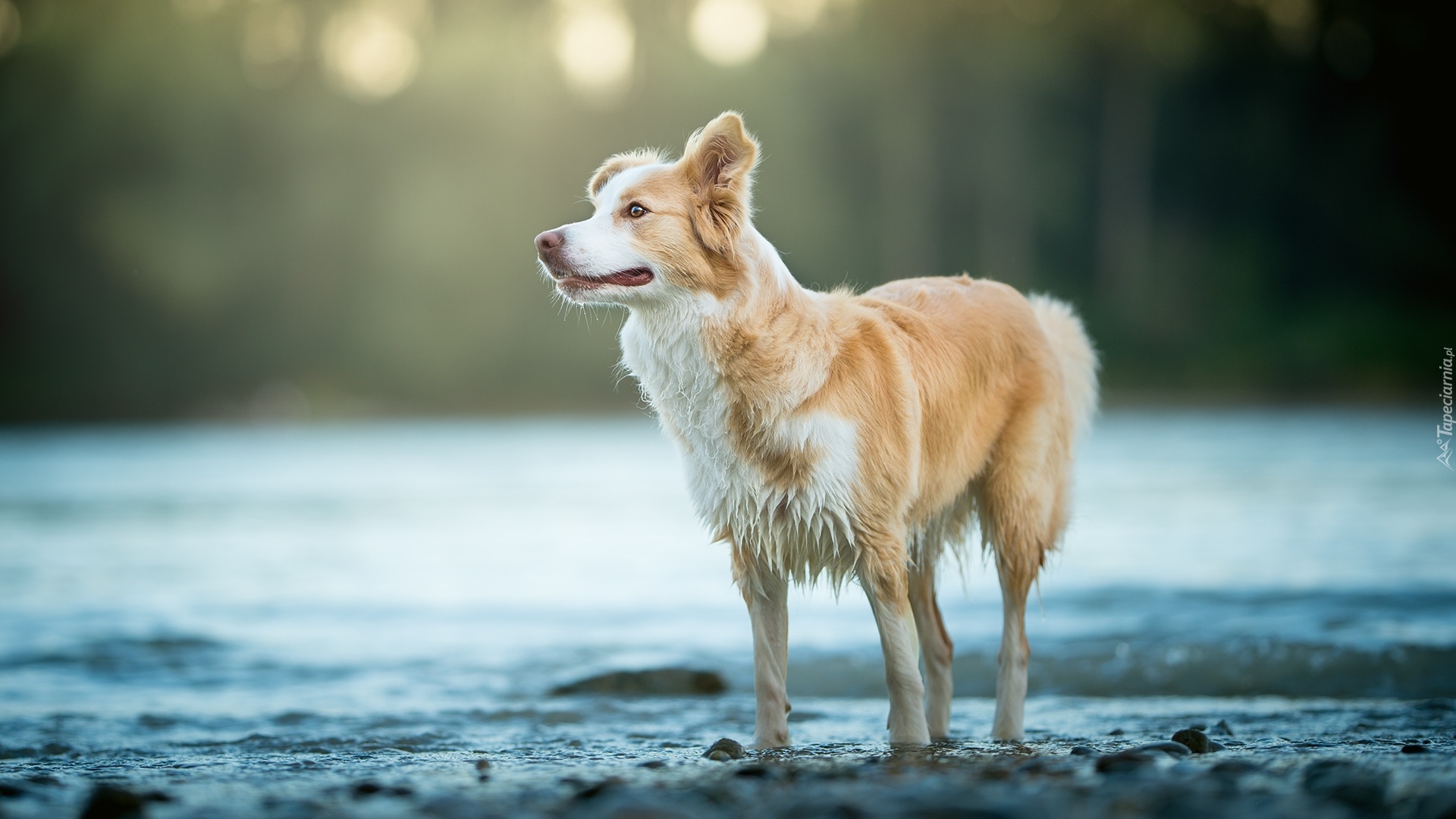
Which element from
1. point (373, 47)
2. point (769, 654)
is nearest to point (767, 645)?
point (769, 654)

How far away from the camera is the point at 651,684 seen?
675cm

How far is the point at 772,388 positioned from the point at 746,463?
30 centimetres

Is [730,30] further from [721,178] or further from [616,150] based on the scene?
[721,178]

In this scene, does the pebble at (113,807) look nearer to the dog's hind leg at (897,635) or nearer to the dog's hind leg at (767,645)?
the dog's hind leg at (767,645)

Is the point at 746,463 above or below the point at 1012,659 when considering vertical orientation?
above

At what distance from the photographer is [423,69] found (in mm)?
32656

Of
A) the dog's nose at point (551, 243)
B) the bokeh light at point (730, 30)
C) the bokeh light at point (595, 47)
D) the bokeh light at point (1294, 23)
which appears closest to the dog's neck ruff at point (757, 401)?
the dog's nose at point (551, 243)

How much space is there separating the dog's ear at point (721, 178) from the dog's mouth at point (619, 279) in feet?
0.82

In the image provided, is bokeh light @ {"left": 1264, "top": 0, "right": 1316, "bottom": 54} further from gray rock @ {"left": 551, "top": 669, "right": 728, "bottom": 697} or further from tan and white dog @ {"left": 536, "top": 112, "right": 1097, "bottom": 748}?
tan and white dog @ {"left": 536, "top": 112, "right": 1097, "bottom": 748}

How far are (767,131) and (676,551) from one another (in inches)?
875

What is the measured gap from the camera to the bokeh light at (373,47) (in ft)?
108

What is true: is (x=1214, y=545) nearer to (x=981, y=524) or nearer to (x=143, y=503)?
(x=981, y=524)

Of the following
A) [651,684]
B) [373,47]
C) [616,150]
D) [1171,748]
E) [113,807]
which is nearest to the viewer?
[113,807]

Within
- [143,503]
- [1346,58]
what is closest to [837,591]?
[143,503]
